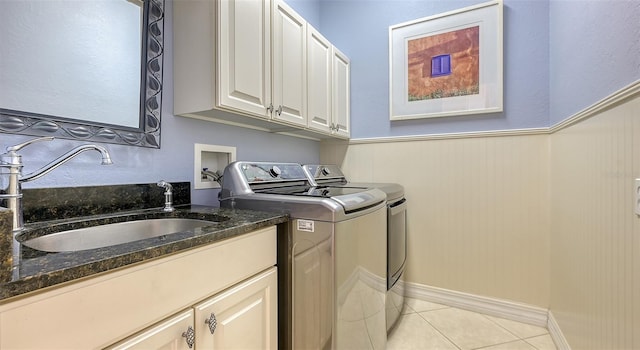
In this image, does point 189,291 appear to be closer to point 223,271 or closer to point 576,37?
point 223,271

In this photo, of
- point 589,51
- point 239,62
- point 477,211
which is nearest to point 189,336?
point 239,62

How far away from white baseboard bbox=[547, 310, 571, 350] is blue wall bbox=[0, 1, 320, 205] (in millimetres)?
2041

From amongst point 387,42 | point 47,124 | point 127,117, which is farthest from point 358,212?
point 387,42

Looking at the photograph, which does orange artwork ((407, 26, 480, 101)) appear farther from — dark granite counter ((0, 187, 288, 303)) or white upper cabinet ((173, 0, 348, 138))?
dark granite counter ((0, 187, 288, 303))

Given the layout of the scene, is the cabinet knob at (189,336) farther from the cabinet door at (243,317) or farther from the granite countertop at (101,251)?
the granite countertop at (101,251)

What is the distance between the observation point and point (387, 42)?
232cm

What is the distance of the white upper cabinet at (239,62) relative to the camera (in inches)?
48.8

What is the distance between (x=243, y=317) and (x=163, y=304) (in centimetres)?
31

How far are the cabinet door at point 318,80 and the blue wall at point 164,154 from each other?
0.39 metres

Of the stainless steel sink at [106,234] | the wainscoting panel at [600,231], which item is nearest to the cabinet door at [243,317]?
the stainless steel sink at [106,234]

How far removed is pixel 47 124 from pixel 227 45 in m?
0.73

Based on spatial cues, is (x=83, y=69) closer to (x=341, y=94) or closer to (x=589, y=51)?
(x=341, y=94)

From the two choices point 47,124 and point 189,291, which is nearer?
point 189,291

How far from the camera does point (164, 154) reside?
1.33 meters
